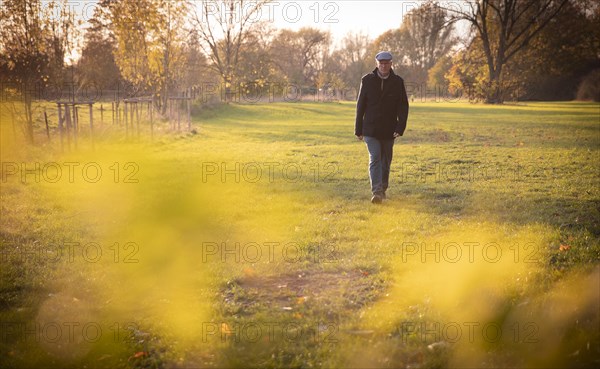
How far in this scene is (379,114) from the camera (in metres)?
8.18

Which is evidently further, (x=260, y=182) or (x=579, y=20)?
(x=579, y=20)

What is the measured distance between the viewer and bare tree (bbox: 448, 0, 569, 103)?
49.7 m

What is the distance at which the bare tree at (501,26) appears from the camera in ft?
163

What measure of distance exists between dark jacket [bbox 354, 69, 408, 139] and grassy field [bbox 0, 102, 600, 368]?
4.52 feet

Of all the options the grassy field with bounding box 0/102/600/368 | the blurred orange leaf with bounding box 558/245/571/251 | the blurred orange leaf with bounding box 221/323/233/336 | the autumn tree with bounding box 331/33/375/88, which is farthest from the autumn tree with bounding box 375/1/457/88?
the blurred orange leaf with bounding box 221/323/233/336

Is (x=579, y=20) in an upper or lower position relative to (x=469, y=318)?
upper

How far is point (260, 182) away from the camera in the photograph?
10555 mm

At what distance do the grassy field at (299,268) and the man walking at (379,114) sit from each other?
2.48 feet

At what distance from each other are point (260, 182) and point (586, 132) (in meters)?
16.3

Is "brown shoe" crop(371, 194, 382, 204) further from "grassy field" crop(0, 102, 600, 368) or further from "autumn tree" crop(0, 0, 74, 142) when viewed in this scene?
"autumn tree" crop(0, 0, 74, 142)

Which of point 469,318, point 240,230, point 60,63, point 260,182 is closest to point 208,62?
point 60,63

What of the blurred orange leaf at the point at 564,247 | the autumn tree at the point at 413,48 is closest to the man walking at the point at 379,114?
the blurred orange leaf at the point at 564,247

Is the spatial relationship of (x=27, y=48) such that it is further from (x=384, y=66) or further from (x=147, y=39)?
(x=384, y=66)

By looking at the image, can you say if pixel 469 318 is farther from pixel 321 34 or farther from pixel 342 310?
pixel 321 34
